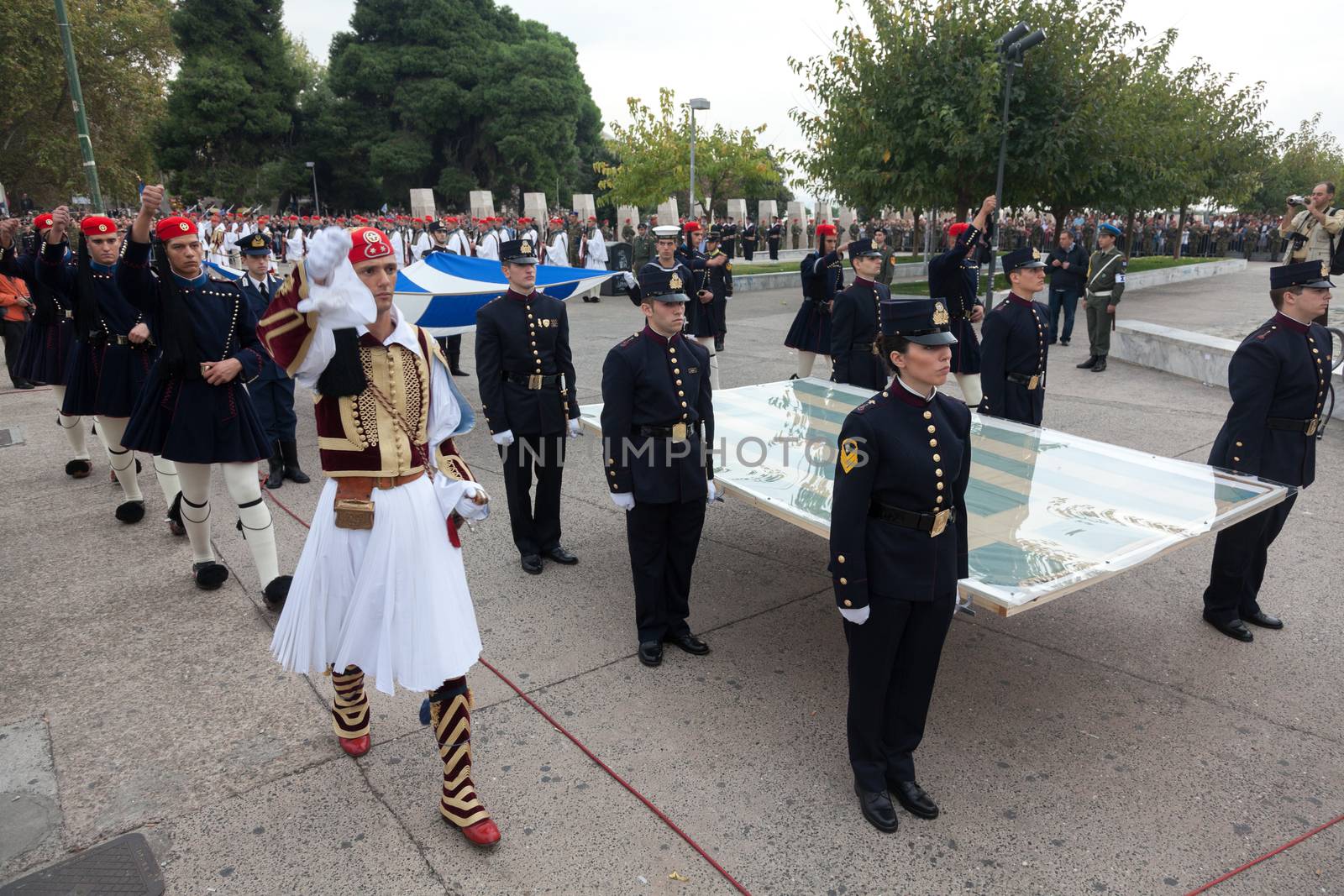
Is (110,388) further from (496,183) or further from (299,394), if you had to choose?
(496,183)

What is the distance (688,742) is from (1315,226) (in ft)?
29.4

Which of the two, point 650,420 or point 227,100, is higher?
point 227,100

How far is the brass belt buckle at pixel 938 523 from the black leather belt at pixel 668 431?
1.57 metres

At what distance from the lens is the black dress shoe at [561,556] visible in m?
5.72

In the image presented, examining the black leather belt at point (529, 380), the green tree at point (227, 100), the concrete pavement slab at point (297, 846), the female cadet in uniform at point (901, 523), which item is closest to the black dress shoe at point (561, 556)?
the black leather belt at point (529, 380)

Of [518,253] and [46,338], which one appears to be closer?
[518,253]

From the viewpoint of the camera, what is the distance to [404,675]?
2959 millimetres

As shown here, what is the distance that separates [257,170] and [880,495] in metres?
53.8

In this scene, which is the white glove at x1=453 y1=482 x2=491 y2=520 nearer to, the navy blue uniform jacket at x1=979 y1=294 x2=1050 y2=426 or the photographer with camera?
the navy blue uniform jacket at x1=979 y1=294 x2=1050 y2=426

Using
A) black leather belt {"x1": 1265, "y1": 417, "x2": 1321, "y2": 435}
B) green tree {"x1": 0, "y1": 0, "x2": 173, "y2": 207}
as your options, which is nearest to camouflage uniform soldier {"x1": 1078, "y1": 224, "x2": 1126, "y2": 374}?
black leather belt {"x1": 1265, "y1": 417, "x2": 1321, "y2": 435}

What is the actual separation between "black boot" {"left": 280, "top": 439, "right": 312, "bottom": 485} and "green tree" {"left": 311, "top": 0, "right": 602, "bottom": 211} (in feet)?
147

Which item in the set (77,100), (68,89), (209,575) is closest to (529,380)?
(209,575)

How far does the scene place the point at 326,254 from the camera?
2678mm

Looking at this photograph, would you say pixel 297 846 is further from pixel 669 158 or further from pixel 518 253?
pixel 669 158
